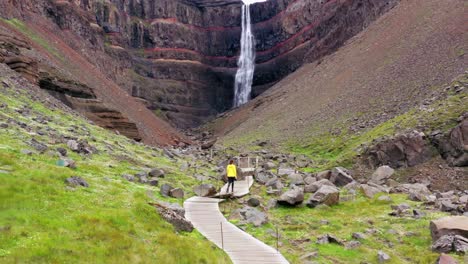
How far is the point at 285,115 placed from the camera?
220 ft

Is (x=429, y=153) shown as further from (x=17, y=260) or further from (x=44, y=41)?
Answer: (x=44, y=41)

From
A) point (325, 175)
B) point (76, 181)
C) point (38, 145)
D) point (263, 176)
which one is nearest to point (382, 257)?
point (76, 181)

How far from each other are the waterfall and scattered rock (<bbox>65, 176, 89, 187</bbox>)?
327ft

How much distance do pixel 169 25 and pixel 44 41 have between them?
224 feet

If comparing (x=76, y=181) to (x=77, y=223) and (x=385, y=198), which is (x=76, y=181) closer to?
(x=77, y=223)

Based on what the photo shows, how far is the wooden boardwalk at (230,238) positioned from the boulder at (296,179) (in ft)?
32.7

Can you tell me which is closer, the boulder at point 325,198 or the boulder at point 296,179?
the boulder at point 325,198

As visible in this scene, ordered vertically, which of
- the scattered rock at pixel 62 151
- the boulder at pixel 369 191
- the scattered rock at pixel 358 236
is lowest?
the scattered rock at pixel 358 236

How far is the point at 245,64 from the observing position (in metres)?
127

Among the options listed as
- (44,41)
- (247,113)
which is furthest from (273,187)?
(247,113)

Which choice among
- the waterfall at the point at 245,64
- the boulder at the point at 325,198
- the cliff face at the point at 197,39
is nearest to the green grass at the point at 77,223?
the boulder at the point at 325,198

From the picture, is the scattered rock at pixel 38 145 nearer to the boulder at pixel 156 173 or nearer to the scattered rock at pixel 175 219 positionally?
the boulder at pixel 156 173

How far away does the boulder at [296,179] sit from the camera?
2849 centimetres

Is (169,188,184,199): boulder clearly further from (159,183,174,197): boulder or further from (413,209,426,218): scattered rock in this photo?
(413,209,426,218): scattered rock
